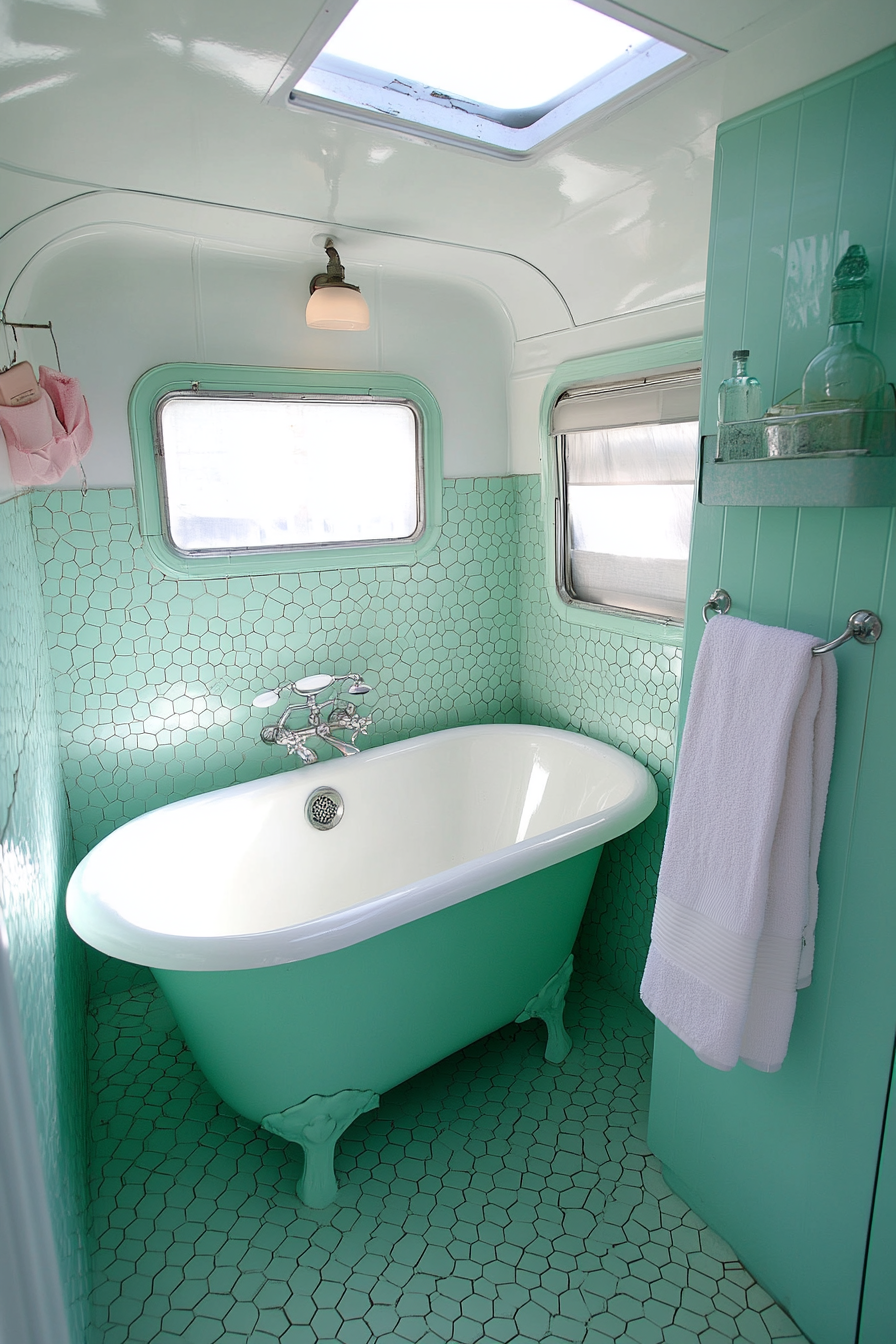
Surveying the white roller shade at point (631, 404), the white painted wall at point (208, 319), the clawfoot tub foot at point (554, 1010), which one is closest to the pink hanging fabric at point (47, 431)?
the white painted wall at point (208, 319)

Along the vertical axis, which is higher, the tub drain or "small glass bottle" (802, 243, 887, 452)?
"small glass bottle" (802, 243, 887, 452)

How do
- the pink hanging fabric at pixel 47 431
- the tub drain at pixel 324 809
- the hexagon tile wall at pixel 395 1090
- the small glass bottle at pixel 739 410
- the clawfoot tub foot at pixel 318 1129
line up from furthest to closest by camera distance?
the tub drain at pixel 324 809 < the clawfoot tub foot at pixel 318 1129 < the hexagon tile wall at pixel 395 1090 < the pink hanging fabric at pixel 47 431 < the small glass bottle at pixel 739 410

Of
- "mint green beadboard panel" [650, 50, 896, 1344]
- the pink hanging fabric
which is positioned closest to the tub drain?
the pink hanging fabric

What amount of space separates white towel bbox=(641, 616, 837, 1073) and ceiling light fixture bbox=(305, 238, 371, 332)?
1383mm

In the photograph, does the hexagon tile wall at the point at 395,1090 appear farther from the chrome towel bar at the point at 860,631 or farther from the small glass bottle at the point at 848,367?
the small glass bottle at the point at 848,367

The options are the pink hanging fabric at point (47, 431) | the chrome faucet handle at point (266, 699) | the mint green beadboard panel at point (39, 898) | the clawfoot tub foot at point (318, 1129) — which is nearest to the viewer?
the mint green beadboard panel at point (39, 898)

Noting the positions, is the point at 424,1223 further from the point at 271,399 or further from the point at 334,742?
the point at 271,399

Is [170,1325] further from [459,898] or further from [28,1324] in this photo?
[28,1324]

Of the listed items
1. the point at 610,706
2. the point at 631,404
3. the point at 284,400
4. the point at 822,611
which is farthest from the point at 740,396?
the point at 284,400

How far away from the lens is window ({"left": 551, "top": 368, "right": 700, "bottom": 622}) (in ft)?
7.34

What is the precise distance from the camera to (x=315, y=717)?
100 inches

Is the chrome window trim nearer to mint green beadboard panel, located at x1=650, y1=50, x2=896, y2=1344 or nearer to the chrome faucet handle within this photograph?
the chrome faucet handle

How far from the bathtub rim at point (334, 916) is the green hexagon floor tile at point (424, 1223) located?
71 centimetres

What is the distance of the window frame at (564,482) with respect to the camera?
216 centimetres
